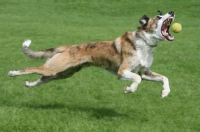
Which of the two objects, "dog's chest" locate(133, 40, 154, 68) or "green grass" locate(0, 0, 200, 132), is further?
"dog's chest" locate(133, 40, 154, 68)

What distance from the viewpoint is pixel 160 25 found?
7270 mm

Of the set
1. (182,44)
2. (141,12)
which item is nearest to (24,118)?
(182,44)

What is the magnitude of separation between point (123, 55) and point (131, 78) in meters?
0.55

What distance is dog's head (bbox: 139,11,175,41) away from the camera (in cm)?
715

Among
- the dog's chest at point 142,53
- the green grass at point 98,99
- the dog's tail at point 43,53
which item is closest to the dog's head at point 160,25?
the dog's chest at point 142,53

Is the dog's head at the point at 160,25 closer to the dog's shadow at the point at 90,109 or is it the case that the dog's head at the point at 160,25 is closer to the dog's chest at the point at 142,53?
the dog's chest at the point at 142,53

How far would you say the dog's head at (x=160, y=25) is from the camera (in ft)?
23.5

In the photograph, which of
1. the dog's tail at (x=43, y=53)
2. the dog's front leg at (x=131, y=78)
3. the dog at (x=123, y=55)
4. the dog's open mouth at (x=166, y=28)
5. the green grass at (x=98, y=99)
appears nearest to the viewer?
the green grass at (x=98, y=99)

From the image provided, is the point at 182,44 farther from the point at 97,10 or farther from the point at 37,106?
the point at 97,10

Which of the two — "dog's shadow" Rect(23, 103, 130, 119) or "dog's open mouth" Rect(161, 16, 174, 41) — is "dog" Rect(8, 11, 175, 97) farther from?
"dog's shadow" Rect(23, 103, 130, 119)

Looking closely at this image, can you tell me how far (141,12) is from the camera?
3231cm

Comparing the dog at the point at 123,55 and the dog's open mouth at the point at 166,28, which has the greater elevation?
the dog's open mouth at the point at 166,28

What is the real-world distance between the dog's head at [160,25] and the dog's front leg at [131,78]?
0.87 m

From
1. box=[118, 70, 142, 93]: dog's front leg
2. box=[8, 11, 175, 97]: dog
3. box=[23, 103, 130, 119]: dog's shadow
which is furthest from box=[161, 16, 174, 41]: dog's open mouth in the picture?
box=[23, 103, 130, 119]: dog's shadow
